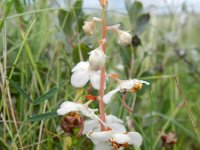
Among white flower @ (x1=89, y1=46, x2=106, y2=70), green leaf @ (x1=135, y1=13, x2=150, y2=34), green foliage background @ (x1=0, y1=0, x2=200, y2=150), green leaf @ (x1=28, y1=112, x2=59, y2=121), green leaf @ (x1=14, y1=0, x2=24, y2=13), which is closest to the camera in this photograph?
white flower @ (x1=89, y1=46, x2=106, y2=70)

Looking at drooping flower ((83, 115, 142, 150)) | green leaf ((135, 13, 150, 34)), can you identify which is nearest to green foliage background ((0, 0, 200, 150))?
green leaf ((135, 13, 150, 34))

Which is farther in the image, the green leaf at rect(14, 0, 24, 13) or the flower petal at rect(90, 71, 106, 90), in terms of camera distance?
the green leaf at rect(14, 0, 24, 13)

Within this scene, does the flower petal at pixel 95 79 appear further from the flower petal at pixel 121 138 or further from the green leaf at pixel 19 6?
the green leaf at pixel 19 6

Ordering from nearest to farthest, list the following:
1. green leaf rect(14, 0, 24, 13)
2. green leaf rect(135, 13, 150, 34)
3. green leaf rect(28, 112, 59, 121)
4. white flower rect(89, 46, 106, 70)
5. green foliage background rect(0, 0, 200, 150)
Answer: white flower rect(89, 46, 106, 70)
green leaf rect(28, 112, 59, 121)
green foliage background rect(0, 0, 200, 150)
green leaf rect(14, 0, 24, 13)
green leaf rect(135, 13, 150, 34)

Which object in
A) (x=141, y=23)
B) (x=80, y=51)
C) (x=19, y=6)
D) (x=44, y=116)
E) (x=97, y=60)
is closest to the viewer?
(x=97, y=60)

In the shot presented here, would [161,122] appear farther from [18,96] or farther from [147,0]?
[147,0]

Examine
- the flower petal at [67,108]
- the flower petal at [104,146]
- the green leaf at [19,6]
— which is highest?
the green leaf at [19,6]

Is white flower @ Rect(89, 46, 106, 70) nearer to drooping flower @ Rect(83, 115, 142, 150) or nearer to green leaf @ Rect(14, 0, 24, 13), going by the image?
drooping flower @ Rect(83, 115, 142, 150)

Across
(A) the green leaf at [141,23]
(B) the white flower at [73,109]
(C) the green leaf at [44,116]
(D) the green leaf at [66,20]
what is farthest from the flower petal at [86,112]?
(A) the green leaf at [141,23]

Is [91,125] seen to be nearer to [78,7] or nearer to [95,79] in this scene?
[95,79]

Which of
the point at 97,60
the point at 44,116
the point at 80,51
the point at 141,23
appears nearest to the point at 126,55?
the point at 141,23

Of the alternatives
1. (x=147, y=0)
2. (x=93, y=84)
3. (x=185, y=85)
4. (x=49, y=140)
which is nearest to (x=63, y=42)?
(x=49, y=140)
